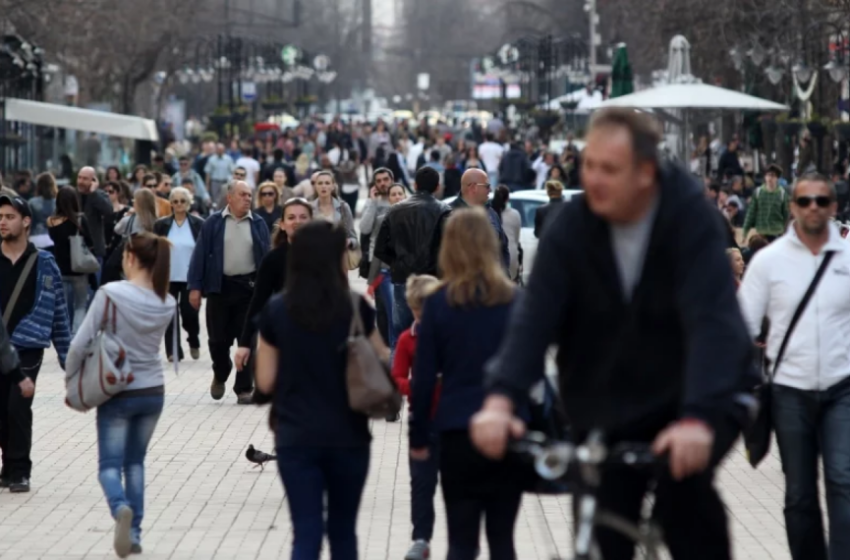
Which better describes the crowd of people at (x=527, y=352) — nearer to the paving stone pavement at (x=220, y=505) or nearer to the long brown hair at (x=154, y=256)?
the long brown hair at (x=154, y=256)

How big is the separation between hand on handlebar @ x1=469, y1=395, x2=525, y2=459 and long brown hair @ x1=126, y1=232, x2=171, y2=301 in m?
4.14

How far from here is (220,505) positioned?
Answer: 9742mm

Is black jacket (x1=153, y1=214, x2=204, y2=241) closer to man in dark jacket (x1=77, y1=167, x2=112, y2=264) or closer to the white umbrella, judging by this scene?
man in dark jacket (x1=77, y1=167, x2=112, y2=264)

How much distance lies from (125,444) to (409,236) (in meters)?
5.06

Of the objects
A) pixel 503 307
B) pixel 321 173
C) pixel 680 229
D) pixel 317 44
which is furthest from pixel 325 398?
pixel 317 44

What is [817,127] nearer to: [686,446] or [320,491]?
[320,491]

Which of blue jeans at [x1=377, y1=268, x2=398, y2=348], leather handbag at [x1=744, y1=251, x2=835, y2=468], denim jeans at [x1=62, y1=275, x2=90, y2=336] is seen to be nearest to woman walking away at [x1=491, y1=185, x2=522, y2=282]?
blue jeans at [x1=377, y1=268, x2=398, y2=348]

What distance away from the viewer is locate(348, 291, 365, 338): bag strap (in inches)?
251

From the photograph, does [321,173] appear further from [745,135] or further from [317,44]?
[317,44]

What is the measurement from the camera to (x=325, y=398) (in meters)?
6.32

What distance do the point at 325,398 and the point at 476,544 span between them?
2.27ft

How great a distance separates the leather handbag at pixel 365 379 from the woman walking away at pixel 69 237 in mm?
9983

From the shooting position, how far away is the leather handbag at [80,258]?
16.5 metres

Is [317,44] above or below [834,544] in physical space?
above
